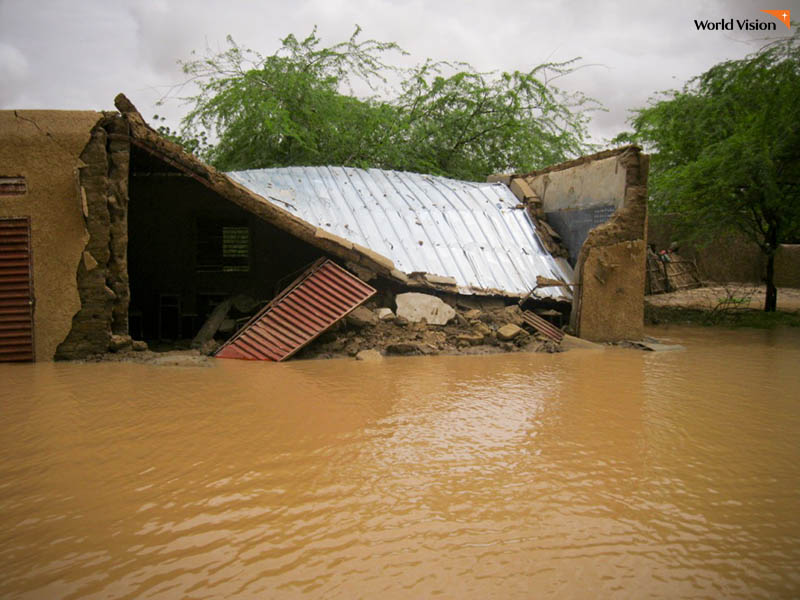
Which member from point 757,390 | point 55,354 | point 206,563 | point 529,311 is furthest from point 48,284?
point 757,390

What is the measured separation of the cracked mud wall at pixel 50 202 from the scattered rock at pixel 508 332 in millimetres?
5147

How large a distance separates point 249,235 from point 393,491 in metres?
6.73

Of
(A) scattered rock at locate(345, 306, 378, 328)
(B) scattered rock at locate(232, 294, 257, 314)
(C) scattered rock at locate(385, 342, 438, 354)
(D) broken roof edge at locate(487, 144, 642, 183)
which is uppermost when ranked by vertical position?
(D) broken roof edge at locate(487, 144, 642, 183)

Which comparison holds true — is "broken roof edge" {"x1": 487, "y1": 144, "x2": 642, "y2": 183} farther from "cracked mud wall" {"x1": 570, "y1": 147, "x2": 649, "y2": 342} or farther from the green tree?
the green tree

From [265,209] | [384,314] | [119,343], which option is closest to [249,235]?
[265,209]

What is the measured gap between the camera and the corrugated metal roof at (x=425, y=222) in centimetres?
864

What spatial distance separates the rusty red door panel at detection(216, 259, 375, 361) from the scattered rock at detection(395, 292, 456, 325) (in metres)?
0.85

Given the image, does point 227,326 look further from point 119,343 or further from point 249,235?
point 249,235

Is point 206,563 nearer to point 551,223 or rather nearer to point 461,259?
point 461,259

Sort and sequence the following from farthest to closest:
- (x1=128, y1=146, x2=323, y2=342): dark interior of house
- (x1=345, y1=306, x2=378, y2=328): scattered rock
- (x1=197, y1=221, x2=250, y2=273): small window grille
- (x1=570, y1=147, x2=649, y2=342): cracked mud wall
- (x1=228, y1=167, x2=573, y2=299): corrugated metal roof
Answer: (x1=197, y1=221, x2=250, y2=273): small window grille
(x1=128, y1=146, x2=323, y2=342): dark interior of house
(x1=228, y1=167, x2=573, y2=299): corrugated metal roof
(x1=570, y1=147, x2=649, y2=342): cracked mud wall
(x1=345, y1=306, x2=378, y2=328): scattered rock

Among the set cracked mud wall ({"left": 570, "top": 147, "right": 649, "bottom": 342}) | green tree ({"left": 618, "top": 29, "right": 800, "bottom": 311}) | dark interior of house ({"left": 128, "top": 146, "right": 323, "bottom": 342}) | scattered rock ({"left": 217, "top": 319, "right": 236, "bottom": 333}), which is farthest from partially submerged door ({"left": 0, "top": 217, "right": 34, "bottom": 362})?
green tree ({"left": 618, "top": 29, "right": 800, "bottom": 311})

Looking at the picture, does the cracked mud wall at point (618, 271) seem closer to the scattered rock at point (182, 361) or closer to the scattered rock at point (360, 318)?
the scattered rock at point (360, 318)

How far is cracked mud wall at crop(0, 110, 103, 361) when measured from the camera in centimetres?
597

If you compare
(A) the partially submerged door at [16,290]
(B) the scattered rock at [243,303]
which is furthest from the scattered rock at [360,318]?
(A) the partially submerged door at [16,290]
